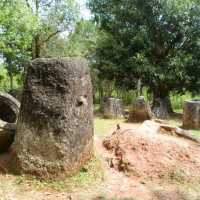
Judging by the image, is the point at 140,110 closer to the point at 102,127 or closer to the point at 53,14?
the point at 102,127

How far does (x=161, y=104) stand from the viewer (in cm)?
2116

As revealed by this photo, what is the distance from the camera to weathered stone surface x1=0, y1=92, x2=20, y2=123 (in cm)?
911

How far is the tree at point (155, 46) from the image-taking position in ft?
65.3

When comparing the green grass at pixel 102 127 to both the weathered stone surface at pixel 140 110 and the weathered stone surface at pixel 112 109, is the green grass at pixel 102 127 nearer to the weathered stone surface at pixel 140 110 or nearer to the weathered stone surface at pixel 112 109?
the weathered stone surface at pixel 140 110

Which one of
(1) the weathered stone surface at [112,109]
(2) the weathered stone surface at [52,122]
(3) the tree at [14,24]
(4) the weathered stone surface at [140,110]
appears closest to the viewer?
(2) the weathered stone surface at [52,122]

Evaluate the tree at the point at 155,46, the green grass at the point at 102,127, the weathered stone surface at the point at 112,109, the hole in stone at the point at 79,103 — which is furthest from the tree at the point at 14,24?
the hole in stone at the point at 79,103

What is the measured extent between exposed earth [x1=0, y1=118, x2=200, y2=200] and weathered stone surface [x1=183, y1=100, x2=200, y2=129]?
6757 millimetres

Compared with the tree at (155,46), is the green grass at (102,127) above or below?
below

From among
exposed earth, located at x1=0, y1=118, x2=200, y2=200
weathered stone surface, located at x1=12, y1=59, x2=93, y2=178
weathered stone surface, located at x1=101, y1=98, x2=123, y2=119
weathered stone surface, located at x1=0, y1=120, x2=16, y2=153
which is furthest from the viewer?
weathered stone surface, located at x1=101, y1=98, x2=123, y2=119

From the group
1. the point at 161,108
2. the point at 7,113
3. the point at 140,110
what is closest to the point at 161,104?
the point at 161,108

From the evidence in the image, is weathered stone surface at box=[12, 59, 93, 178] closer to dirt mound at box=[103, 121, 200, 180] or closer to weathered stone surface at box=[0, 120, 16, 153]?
weathered stone surface at box=[0, 120, 16, 153]

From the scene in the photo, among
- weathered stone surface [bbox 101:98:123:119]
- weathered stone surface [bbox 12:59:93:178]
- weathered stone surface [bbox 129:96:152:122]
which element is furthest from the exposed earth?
weathered stone surface [bbox 101:98:123:119]

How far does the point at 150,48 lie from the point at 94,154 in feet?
46.1

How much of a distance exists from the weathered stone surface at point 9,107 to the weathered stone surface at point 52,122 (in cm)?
257
